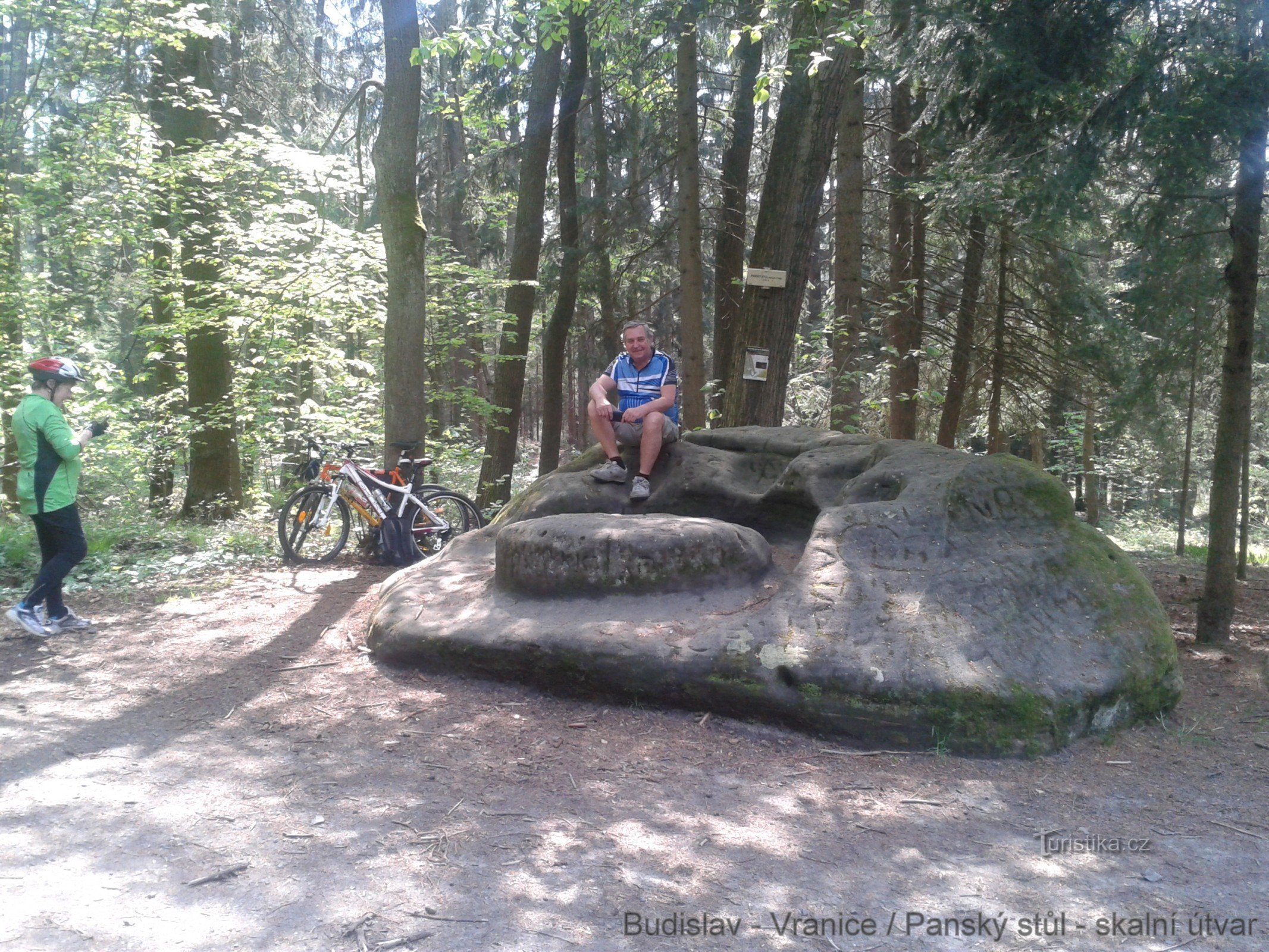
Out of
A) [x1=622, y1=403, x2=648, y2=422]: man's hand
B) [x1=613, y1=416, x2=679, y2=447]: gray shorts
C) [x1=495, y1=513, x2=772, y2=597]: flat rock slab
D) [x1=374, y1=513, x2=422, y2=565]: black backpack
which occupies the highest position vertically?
[x1=622, y1=403, x2=648, y2=422]: man's hand

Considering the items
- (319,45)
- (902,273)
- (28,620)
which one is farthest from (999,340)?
(319,45)

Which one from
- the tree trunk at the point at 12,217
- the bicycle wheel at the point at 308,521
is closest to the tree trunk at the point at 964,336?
the bicycle wheel at the point at 308,521

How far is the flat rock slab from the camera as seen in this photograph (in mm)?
5148

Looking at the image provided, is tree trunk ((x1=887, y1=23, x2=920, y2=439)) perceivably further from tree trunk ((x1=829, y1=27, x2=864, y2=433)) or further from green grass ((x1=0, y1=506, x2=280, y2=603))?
green grass ((x1=0, y1=506, x2=280, y2=603))

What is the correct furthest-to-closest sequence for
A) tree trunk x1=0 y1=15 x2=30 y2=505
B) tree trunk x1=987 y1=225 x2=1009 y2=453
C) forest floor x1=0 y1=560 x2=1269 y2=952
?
tree trunk x1=987 y1=225 x2=1009 y2=453
tree trunk x1=0 y1=15 x2=30 y2=505
forest floor x1=0 y1=560 x2=1269 y2=952

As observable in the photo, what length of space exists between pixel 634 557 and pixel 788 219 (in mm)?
5097

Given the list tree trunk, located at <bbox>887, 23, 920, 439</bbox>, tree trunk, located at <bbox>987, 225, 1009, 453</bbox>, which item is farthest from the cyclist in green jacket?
tree trunk, located at <bbox>987, 225, 1009, 453</bbox>

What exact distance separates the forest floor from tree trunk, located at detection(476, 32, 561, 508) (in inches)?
340

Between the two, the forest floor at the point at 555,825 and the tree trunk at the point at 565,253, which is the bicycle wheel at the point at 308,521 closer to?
the forest floor at the point at 555,825

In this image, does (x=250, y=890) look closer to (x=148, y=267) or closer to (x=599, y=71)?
(x=148, y=267)

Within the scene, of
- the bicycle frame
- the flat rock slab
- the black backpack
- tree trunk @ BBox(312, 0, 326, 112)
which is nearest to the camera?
the flat rock slab

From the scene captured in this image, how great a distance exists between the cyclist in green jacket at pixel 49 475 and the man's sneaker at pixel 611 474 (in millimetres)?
3453

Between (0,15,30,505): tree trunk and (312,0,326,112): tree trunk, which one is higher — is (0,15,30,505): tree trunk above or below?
below

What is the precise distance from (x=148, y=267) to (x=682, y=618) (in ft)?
33.7
